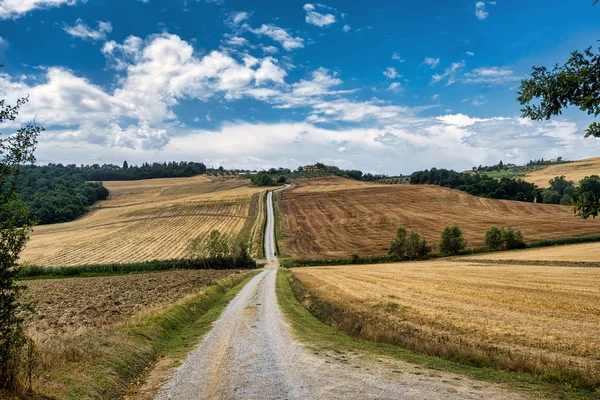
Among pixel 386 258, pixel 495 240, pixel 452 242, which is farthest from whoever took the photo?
pixel 386 258

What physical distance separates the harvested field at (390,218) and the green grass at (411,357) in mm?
57346

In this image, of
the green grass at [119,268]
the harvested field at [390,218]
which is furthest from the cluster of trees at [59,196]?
the harvested field at [390,218]

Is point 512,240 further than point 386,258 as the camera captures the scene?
No

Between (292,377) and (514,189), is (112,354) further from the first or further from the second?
(514,189)

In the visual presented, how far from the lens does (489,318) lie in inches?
752

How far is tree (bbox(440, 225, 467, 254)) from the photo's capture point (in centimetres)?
7275

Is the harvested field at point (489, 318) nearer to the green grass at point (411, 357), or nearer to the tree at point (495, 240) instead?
the green grass at point (411, 357)

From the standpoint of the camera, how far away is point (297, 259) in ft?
251

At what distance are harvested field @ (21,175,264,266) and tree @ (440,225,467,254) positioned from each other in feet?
155

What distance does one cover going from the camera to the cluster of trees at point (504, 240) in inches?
2844

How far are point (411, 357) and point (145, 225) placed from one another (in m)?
108

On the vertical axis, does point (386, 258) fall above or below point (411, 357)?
below

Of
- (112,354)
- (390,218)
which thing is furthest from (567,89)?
(390,218)

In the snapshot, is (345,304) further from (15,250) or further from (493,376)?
(15,250)
